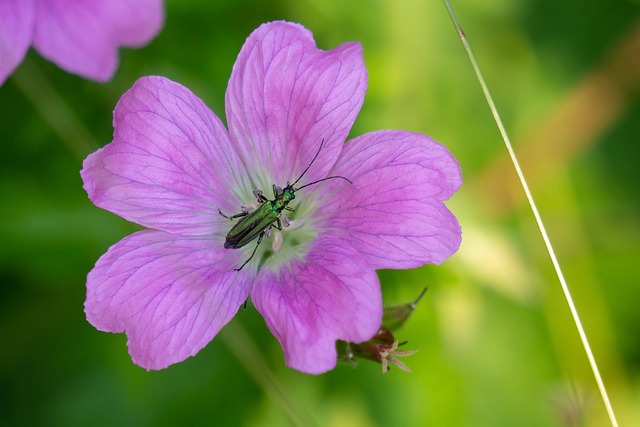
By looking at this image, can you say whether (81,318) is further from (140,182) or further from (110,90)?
(140,182)

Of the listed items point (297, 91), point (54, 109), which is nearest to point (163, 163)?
point (297, 91)

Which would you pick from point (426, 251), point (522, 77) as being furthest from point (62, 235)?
point (522, 77)

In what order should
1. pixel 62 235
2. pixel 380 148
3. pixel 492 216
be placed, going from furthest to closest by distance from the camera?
pixel 492 216
pixel 62 235
pixel 380 148

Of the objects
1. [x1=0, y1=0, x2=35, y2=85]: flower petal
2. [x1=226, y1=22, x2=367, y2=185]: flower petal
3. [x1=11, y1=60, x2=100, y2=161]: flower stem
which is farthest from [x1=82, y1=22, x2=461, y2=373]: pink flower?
[x1=11, y1=60, x2=100, y2=161]: flower stem

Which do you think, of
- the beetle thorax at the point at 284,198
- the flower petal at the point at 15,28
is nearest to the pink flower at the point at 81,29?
the flower petal at the point at 15,28

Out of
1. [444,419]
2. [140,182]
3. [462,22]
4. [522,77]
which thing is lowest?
[444,419]

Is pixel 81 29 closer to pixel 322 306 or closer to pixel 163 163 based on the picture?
pixel 163 163

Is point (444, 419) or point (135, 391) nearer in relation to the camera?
point (135, 391)
